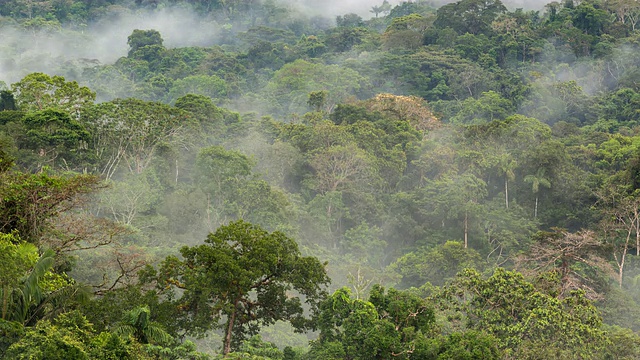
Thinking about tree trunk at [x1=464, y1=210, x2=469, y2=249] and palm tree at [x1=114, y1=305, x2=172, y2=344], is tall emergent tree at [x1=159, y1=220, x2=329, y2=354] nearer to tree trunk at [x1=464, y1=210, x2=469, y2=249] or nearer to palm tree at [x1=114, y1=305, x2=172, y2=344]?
palm tree at [x1=114, y1=305, x2=172, y2=344]

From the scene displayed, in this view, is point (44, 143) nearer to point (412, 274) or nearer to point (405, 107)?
point (412, 274)

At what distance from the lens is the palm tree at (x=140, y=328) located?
1459 cm

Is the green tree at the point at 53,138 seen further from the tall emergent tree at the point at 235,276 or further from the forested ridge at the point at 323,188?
the tall emergent tree at the point at 235,276

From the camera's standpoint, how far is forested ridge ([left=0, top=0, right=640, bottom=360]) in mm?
17641

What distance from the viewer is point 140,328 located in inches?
599

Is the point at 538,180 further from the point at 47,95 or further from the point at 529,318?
the point at 47,95

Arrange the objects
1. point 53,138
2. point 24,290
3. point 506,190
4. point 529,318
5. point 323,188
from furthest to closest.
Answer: point 323,188
point 506,190
point 53,138
point 529,318
point 24,290

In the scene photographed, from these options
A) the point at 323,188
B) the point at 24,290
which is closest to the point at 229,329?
the point at 24,290

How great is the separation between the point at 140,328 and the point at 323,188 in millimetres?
25861

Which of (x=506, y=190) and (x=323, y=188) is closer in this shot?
(x=506, y=190)

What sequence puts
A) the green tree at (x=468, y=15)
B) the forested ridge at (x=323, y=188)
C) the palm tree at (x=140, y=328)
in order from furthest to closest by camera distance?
the green tree at (x=468, y=15)
the forested ridge at (x=323, y=188)
the palm tree at (x=140, y=328)

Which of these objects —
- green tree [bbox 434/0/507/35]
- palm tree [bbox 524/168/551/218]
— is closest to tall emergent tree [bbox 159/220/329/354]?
palm tree [bbox 524/168/551/218]

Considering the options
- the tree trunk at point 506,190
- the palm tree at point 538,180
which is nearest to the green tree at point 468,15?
the tree trunk at point 506,190

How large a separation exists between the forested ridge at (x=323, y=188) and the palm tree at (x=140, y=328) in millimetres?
78
